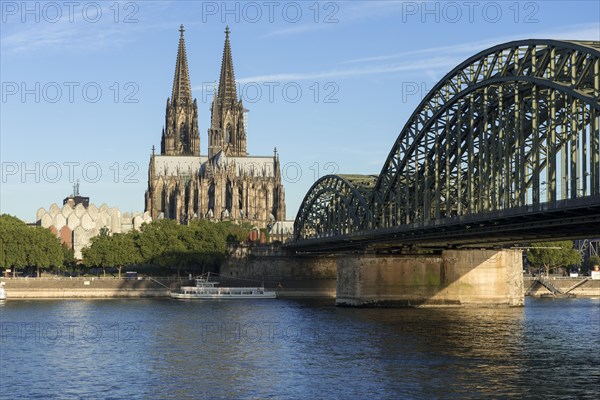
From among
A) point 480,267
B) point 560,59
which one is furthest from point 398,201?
point 560,59

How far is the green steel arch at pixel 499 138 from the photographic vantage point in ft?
246

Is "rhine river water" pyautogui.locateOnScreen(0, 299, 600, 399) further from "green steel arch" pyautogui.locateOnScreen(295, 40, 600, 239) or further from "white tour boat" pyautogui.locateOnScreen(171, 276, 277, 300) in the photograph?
"white tour boat" pyautogui.locateOnScreen(171, 276, 277, 300)

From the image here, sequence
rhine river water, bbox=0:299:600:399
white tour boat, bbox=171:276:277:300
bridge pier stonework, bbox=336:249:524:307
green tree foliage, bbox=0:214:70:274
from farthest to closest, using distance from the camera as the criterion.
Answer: green tree foliage, bbox=0:214:70:274
white tour boat, bbox=171:276:277:300
bridge pier stonework, bbox=336:249:524:307
rhine river water, bbox=0:299:600:399

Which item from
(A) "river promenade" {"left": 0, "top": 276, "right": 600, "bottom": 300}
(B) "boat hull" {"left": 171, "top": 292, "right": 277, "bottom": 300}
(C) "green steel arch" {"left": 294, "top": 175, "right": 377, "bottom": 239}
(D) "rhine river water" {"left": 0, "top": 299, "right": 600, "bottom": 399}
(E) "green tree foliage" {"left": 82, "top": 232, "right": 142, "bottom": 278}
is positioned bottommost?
(D) "rhine river water" {"left": 0, "top": 299, "right": 600, "bottom": 399}

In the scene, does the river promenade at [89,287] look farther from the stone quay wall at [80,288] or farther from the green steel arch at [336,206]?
the green steel arch at [336,206]

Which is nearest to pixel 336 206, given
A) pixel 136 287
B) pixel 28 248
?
pixel 136 287

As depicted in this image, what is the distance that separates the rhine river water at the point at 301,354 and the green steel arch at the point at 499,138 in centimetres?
1069

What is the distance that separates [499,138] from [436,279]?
118 ft

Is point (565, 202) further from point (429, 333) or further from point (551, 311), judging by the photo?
point (551, 311)

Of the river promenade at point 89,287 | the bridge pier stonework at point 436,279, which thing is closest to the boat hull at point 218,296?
the river promenade at point 89,287

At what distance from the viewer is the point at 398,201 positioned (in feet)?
398

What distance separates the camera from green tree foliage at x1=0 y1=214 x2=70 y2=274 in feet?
561

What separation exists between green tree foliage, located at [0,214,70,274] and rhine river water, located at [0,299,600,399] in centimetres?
5250

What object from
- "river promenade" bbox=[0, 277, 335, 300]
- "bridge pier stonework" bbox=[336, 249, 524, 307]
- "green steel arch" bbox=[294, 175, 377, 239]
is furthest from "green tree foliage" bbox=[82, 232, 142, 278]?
"bridge pier stonework" bbox=[336, 249, 524, 307]
